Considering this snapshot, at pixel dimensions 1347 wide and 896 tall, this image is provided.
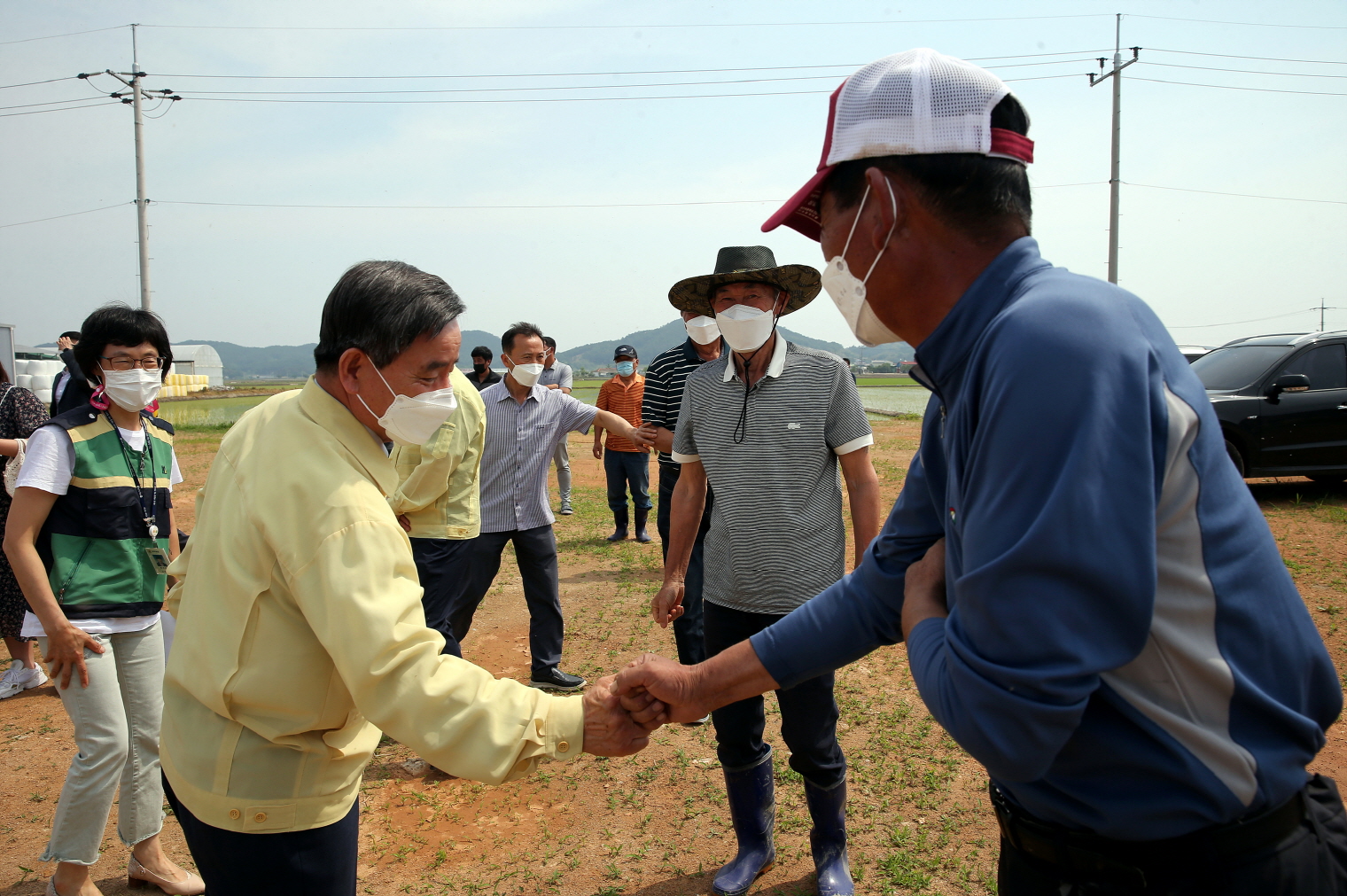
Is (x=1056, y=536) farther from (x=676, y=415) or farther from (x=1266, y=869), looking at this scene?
(x=676, y=415)

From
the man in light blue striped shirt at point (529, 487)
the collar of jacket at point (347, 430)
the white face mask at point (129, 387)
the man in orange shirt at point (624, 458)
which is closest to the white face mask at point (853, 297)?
the collar of jacket at point (347, 430)

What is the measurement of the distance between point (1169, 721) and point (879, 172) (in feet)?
3.03

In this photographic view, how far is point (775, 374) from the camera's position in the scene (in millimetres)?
3469

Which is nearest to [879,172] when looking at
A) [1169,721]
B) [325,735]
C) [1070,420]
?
[1070,420]

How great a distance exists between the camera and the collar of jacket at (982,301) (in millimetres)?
1335

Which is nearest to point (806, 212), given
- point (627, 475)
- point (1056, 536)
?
point (1056, 536)

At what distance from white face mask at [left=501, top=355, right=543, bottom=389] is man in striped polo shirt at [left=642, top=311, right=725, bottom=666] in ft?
2.43

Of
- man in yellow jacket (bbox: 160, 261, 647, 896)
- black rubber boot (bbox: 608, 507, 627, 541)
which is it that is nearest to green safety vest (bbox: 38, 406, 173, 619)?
man in yellow jacket (bbox: 160, 261, 647, 896)

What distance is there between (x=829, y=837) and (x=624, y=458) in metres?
6.92

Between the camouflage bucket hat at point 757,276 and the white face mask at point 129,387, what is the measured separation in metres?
2.43

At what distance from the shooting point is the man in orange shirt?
9977 mm

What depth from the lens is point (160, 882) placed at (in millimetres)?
3432

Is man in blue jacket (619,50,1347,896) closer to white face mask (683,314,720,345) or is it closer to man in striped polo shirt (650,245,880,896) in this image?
man in striped polo shirt (650,245,880,896)

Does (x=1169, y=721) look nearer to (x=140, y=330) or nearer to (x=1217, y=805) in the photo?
(x=1217, y=805)
